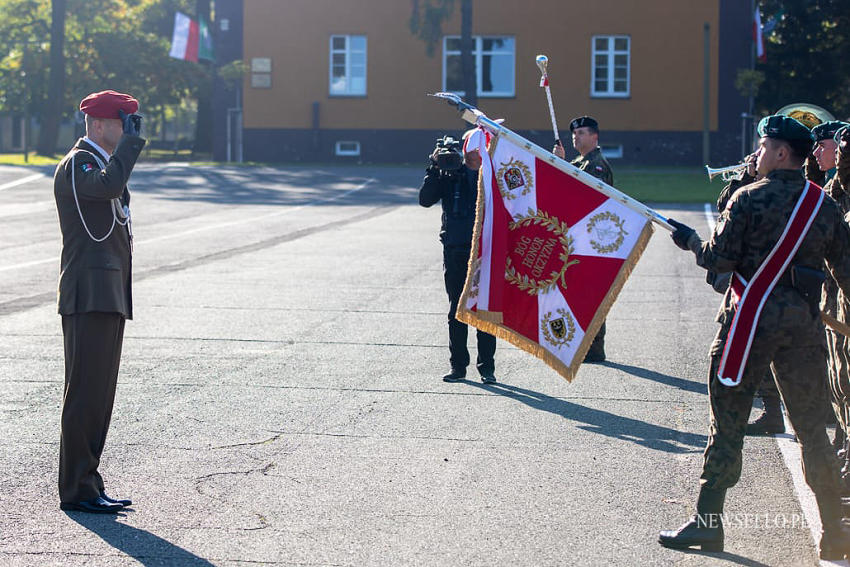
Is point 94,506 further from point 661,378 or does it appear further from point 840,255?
point 661,378

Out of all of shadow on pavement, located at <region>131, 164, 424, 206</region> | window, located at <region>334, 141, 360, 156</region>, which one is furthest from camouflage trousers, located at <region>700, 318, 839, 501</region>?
window, located at <region>334, 141, 360, 156</region>

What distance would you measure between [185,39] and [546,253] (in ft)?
126

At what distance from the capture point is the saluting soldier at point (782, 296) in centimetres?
495

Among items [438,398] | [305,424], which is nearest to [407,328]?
[438,398]

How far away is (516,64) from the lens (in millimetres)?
43344

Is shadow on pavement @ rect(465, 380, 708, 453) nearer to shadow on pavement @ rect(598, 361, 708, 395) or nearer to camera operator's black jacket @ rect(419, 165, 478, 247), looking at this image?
shadow on pavement @ rect(598, 361, 708, 395)

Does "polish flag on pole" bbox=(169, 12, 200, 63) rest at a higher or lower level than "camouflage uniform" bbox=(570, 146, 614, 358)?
higher

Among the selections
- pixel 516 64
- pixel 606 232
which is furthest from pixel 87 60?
pixel 606 232

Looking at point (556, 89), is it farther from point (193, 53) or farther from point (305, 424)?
point (305, 424)

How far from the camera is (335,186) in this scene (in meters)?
32.5

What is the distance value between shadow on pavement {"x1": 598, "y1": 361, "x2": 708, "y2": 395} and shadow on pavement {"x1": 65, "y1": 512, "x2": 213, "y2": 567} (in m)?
4.68

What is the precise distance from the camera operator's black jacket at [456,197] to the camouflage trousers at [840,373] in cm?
361

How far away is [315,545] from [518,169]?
2.61 m

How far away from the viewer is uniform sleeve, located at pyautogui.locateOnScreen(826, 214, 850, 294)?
5.05 meters
